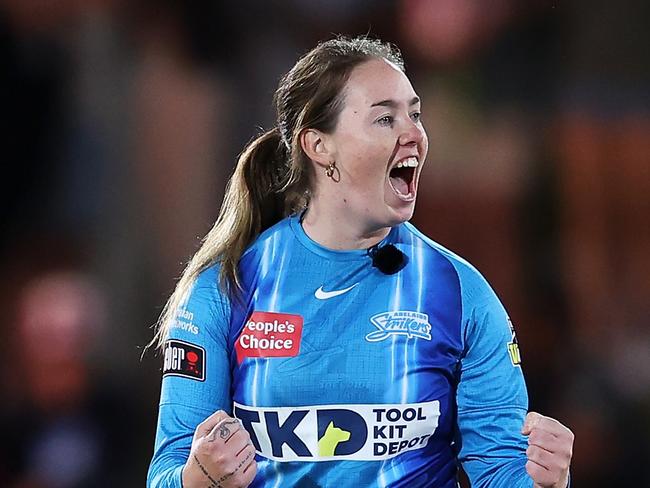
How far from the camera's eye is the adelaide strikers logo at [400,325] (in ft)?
5.76

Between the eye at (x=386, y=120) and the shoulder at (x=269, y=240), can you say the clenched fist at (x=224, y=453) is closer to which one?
the shoulder at (x=269, y=240)

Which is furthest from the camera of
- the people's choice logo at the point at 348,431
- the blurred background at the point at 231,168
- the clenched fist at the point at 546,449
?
the blurred background at the point at 231,168

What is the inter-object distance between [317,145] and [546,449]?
2.34 ft

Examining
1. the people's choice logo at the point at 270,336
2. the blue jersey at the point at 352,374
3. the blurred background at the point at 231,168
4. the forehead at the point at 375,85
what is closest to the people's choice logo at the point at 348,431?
the blue jersey at the point at 352,374

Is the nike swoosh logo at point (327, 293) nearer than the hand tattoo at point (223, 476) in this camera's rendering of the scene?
No

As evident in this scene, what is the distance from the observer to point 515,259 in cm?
355

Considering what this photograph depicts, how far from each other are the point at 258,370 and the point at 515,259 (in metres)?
1.97

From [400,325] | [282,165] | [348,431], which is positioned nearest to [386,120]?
[282,165]

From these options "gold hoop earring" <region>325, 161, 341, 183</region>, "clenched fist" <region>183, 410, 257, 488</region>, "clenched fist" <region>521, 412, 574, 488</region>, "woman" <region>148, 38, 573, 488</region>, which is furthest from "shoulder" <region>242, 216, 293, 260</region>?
"clenched fist" <region>521, 412, 574, 488</region>

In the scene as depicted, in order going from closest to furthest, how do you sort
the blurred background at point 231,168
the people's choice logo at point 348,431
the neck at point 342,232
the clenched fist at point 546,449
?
the clenched fist at point 546,449
the people's choice logo at point 348,431
the neck at point 342,232
the blurred background at point 231,168

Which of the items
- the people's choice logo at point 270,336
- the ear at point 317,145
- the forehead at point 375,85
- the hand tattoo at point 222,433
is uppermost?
the forehead at point 375,85

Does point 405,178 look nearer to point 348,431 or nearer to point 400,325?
point 400,325

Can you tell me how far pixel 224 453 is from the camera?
1.54 meters

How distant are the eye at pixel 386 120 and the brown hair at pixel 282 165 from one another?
0.28ft
